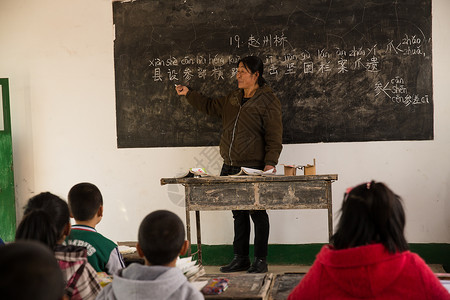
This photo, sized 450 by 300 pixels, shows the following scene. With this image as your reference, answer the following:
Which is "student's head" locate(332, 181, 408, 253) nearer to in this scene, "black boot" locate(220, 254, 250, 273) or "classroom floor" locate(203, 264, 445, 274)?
"black boot" locate(220, 254, 250, 273)

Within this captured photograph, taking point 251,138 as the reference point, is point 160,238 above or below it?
below

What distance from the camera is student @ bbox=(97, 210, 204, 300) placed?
1.54 metres

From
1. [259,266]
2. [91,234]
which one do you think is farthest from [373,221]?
[259,266]

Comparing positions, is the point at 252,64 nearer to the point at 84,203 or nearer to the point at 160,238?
the point at 84,203

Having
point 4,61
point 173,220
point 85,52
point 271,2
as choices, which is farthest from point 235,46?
point 173,220

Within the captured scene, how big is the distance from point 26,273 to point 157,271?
27.1 inches

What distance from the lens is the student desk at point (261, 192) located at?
11.5 feet

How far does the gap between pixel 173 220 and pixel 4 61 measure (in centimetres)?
381

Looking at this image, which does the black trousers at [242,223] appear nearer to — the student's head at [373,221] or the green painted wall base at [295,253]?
the green painted wall base at [295,253]

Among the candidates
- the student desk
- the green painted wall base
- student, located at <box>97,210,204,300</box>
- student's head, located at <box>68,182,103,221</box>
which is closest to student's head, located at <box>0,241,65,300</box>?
student, located at <box>97,210,204,300</box>

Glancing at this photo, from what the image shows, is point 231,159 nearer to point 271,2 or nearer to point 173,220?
point 271,2

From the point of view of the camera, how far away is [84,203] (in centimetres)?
237

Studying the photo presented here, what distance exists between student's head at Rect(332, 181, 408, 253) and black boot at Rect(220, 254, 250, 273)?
8.27ft

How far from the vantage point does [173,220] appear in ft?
5.54
